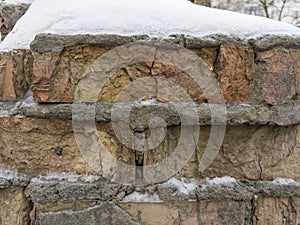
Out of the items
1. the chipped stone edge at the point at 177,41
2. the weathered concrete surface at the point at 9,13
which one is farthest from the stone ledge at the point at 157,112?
the weathered concrete surface at the point at 9,13

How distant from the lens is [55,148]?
2.28 feet

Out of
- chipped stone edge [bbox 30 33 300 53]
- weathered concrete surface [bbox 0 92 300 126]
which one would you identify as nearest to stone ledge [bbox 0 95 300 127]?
weathered concrete surface [bbox 0 92 300 126]

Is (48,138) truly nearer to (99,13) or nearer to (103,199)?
(103,199)

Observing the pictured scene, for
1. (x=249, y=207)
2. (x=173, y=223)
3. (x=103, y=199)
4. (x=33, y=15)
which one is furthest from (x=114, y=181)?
(x=33, y=15)

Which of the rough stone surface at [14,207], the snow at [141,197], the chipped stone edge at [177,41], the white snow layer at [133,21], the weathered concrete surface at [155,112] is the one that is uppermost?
the white snow layer at [133,21]

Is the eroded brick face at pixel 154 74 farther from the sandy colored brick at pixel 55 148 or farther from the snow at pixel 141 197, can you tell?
the snow at pixel 141 197

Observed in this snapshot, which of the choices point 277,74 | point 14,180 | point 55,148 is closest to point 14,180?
point 14,180

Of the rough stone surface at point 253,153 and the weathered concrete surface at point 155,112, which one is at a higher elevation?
the weathered concrete surface at point 155,112

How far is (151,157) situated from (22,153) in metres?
0.31

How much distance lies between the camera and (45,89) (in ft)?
2.16

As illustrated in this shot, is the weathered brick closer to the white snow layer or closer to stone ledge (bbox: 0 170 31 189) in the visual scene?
stone ledge (bbox: 0 170 31 189)

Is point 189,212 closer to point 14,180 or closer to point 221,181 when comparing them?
point 221,181

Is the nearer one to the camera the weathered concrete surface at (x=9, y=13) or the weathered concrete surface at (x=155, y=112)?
the weathered concrete surface at (x=155, y=112)

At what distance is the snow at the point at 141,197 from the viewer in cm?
69
